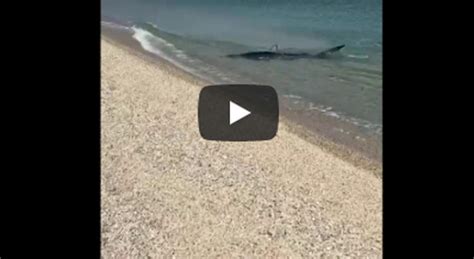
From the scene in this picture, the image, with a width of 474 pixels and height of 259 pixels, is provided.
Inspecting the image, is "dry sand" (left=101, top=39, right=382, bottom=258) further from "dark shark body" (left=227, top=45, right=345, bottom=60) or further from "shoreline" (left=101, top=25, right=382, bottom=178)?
"dark shark body" (left=227, top=45, right=345, bottom=60)

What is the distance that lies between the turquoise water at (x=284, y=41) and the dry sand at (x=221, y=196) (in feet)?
5.56

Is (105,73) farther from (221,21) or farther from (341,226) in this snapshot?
(221,21)

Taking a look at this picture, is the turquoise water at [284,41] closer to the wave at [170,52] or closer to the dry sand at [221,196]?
the wave at [170,52]

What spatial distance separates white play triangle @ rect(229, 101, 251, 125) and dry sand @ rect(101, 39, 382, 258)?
2.75 ft

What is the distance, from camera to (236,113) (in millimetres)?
2928

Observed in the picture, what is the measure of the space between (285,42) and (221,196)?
10.1m

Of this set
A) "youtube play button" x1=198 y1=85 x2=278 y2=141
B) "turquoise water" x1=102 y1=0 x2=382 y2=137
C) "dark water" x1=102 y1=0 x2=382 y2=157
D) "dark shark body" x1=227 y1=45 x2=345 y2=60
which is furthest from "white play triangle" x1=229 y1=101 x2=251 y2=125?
"dark shark body" x1=227 y1=45 x2=345 y2=60

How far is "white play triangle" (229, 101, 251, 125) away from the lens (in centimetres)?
284

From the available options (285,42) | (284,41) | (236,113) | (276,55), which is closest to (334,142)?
(236,113)

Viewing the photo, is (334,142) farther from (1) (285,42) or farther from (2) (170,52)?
(1) (285,42)
